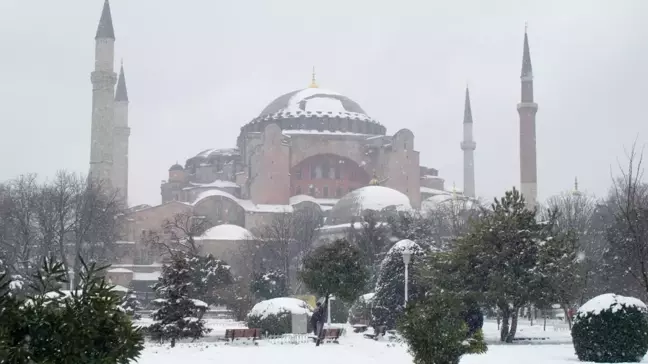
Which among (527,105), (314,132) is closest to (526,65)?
(527,105)

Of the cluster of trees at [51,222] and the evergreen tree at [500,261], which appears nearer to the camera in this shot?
the evergreen tree at [500,261]

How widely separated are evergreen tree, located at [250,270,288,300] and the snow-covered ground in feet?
40.2

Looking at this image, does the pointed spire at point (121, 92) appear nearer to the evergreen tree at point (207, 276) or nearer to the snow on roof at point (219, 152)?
the snow on roof at point (219, 152)

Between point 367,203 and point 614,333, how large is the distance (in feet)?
127

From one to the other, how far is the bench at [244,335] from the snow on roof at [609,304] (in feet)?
25.1

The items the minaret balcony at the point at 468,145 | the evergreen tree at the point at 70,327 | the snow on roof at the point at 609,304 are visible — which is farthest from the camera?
the minaret balcony at the point at 468,145

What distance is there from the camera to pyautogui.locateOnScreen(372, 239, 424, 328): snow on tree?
71.2 ft

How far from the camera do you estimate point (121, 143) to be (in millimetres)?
66312

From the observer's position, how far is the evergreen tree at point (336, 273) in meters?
20.8

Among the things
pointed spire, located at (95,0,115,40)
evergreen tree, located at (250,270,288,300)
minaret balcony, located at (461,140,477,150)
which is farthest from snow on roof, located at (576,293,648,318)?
minaret balcony, located at (461,140,477,150)

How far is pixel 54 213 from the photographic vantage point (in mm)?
39969

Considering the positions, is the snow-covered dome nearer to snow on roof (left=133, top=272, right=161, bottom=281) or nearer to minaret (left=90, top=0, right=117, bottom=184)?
snow on roof (left=133, top=272, right=161, bottom=281)

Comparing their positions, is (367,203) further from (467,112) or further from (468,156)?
(467,112)

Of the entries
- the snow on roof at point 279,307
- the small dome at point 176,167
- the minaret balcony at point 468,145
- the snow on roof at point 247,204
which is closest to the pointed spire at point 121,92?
the small dome at point 176,167
